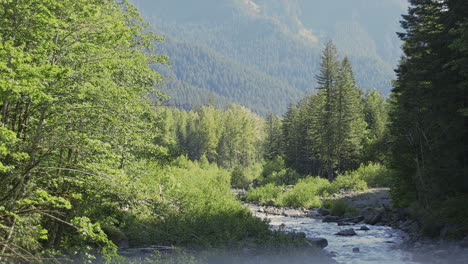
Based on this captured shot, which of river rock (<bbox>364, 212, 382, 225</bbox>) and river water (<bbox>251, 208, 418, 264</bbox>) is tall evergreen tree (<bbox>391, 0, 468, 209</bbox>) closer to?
river water (<bbox>251, 208, 418, 264</bbox>)

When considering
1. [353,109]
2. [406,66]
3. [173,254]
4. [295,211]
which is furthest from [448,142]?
[353,109]

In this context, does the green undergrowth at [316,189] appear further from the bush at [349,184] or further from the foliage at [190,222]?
the foliage at [190,222]

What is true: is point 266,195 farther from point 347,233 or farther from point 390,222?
point 347,233

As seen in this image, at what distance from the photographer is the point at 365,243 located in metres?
17.9

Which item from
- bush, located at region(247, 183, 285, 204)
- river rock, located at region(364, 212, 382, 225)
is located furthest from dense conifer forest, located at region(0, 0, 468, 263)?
bush, located at region(247, 183, 285, 204)

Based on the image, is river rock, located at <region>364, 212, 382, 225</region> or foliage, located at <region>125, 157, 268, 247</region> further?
river rock, located at <region>364, 212, 382, 225</region>

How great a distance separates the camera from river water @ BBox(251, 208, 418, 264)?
15.0 metres

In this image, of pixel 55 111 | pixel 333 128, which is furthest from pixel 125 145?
pixel 333 128

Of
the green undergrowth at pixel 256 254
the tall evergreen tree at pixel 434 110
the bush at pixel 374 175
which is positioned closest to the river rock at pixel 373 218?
the tall evergreen tree at pixel 434 110

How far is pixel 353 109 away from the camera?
49156 mm

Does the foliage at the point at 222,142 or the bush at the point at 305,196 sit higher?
the foliage at the point at 222,142

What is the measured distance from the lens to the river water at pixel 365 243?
15023 millimetres

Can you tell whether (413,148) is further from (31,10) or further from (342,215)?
(31,10)

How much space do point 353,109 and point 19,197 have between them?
46.1 meters
